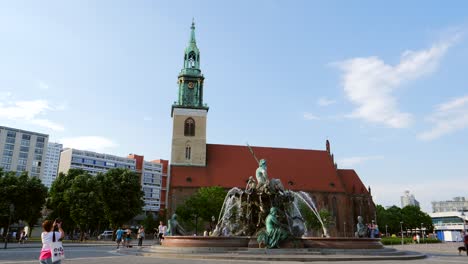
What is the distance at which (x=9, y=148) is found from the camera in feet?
348

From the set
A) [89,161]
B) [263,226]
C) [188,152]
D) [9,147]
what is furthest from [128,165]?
[263,226]

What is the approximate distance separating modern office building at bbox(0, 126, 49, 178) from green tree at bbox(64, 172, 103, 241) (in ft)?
223

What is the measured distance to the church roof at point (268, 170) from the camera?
204 ft

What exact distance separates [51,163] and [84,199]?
5774 inches

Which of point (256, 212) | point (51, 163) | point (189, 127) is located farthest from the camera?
point (51, 163)

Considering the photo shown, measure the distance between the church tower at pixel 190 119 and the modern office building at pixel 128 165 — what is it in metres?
59.6

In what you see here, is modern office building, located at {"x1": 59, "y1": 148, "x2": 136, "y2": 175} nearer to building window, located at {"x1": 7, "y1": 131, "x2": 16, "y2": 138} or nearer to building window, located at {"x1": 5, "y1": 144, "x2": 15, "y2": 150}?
building window, located at {"x1": 5, "y1": 144, "x2": 15, "y2": 150}

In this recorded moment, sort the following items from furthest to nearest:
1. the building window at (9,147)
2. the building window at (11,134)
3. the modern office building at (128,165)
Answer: the modern office building at (128,165) < the building window at (11,134) < the building window at (9,147)

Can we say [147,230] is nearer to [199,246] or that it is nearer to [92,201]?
[92,201]

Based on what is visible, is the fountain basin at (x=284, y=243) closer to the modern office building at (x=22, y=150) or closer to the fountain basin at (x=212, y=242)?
the fountain basin at (x=212, y=242)

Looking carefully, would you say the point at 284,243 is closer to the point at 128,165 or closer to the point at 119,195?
the point at 119,195

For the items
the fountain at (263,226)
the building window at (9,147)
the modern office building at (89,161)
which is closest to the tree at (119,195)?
the fountain at (263,226)

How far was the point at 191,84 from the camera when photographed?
208 ft

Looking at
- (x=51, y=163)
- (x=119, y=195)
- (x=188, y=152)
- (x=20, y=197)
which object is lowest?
(x=20, y=197)
